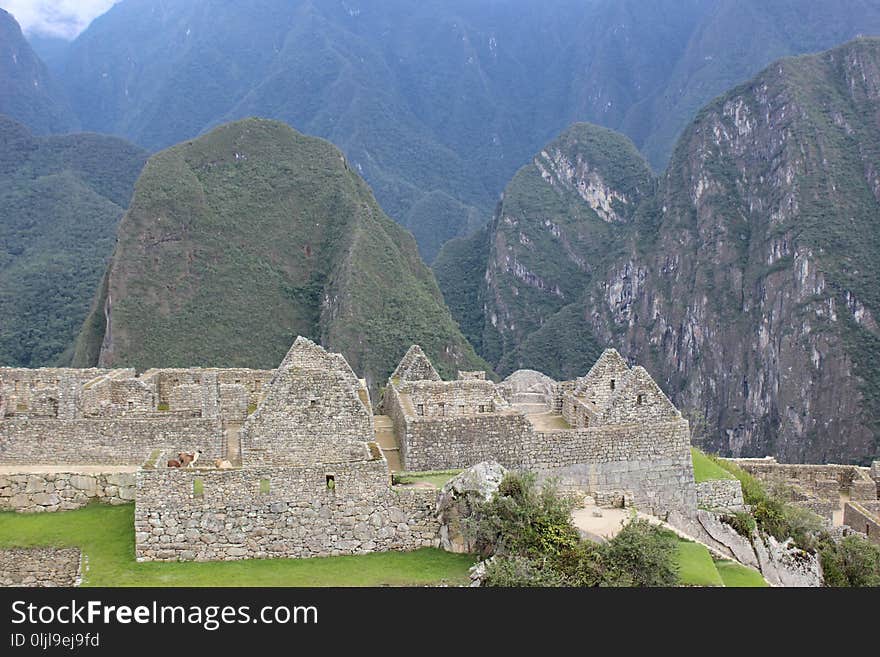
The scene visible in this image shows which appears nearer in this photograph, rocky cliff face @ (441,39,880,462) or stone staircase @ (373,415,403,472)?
Answer: stone staircase @ (373,415,403,472)

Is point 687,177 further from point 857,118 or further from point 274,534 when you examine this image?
point 274,534

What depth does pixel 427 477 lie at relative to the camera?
15.0 meters

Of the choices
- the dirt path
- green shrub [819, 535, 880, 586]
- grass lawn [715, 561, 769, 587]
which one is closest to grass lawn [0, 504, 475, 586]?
the dirt path

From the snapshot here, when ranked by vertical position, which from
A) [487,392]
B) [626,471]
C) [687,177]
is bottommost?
[626,471]

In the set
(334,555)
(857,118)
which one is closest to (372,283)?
(334,555)

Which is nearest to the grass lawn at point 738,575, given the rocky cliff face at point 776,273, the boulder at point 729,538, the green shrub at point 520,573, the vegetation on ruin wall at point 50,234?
the boulder at point 729,538

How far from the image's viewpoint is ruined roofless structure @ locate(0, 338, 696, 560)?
1243 centimetres

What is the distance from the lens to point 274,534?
12461 mm

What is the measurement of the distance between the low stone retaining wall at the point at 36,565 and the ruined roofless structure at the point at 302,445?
1.09 m

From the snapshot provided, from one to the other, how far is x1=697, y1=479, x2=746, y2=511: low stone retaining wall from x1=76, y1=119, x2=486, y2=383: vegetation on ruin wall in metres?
83.9

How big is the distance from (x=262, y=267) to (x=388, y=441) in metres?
109

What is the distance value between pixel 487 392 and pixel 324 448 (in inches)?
198

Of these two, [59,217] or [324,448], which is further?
[59,217]

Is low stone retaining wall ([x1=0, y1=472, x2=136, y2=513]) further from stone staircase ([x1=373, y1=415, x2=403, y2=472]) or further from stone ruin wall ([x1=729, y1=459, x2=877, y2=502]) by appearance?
stone ruin wall ([x1=729, y1=459, x2=877, y2=502])
